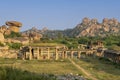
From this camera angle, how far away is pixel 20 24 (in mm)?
98875

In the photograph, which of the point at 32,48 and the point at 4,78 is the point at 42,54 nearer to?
the point at 32,48

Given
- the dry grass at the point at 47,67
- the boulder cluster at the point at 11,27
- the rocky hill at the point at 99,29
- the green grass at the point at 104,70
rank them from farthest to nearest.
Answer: the rocky hill at the point at 99,29
the boulder cluster at the point at 11,27
the dry grass at the point at 47,67
the green grass at the point at 104,70

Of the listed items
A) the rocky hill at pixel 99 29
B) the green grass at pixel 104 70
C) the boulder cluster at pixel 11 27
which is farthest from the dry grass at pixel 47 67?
the rocky hill at pixel 99 29

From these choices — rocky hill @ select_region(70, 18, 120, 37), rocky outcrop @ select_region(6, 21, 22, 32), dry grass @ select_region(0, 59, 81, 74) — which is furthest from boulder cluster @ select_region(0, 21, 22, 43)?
rocky hill @ select_region(70, 18, 120, 37)

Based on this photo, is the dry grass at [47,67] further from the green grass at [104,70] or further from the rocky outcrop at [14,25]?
the rocky outcrop at [14,25]

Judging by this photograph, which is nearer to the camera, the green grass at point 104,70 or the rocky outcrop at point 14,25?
the green grass at point 104,70

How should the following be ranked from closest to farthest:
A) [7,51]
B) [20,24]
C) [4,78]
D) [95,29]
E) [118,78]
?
1. [4,78]
2. [118,78]
3. [7,51]
4. [20,24]
5. [95,29]

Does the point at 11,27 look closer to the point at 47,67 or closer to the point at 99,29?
the point at 47,67

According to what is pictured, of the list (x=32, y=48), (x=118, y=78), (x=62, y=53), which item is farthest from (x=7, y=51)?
(x=118, y=78)

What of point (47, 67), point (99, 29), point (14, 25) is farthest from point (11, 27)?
point (99, 29)

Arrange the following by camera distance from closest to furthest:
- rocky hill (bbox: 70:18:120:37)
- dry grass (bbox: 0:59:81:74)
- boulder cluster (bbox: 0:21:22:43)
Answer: dry grass (bbox: 0:59:81:74)
boulder cluster (bbox: 0:21:22:43)
rocky hill (bbox: 70:18:120:37)

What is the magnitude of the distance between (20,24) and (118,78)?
75.1m

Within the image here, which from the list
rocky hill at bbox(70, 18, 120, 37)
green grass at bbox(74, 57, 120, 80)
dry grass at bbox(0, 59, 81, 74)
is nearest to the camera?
green grass at bbox(74, 57, 120, 80)

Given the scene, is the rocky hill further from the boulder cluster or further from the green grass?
the green grass
